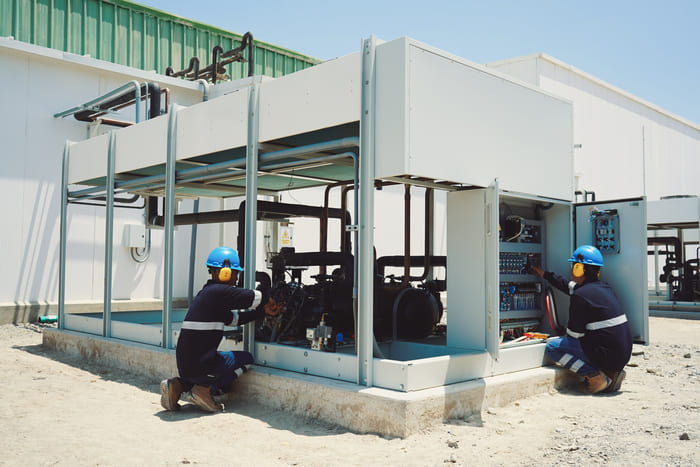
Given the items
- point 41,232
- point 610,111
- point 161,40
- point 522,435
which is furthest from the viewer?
point 610,111

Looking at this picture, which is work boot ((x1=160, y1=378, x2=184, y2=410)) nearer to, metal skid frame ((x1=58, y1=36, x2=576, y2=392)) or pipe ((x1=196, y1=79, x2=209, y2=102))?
metal skid frame ((x1=58, y1=36, x2=576, y2=392))

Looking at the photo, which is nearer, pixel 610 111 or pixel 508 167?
pixel 508 167

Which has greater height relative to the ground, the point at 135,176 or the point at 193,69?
the point at 193,69

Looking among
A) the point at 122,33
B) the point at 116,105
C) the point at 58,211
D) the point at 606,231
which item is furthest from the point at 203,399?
the point at 122,33

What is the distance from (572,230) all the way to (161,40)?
9631mm

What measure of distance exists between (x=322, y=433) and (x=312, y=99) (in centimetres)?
247

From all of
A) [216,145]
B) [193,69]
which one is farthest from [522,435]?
[193,69]

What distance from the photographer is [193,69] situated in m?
12.6

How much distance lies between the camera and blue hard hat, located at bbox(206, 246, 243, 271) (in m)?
5.09

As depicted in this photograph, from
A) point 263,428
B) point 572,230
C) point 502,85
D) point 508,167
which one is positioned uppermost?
point 502,85

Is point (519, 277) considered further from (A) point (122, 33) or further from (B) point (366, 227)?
(A) point (122, 33)

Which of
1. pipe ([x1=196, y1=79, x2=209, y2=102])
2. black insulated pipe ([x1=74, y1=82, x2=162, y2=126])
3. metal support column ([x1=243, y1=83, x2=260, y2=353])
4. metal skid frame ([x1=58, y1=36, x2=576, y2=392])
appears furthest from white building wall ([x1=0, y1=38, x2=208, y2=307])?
metal support column ([x1=243, y1=83, x2=260, y2=353])

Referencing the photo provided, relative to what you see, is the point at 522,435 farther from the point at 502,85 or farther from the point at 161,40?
the point at 161,40

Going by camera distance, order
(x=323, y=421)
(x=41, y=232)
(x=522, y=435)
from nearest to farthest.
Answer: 1. (x=522, y=435)
2. (x=323, y=421)
3. (x=41, y=232)
